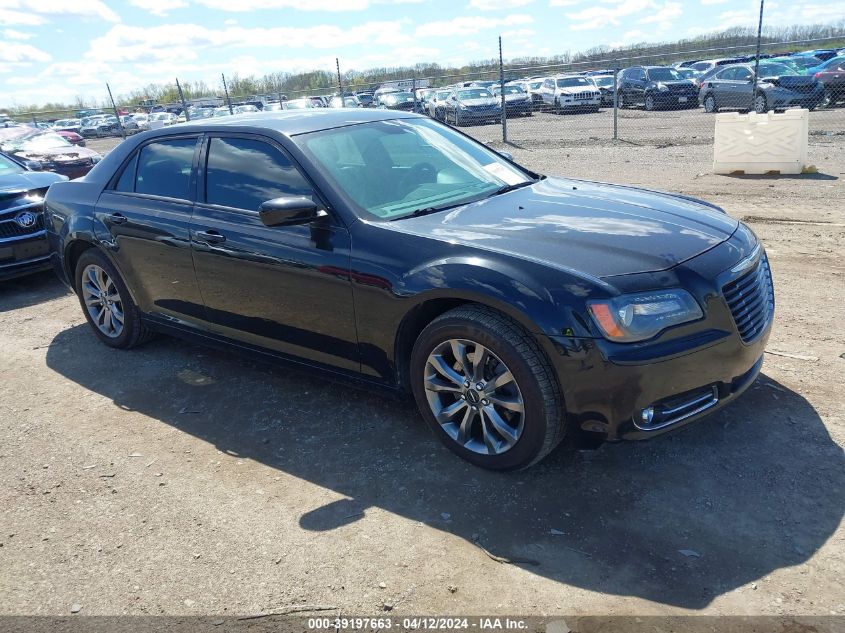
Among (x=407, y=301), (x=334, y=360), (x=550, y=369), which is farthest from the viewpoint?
(x=334, y=360)

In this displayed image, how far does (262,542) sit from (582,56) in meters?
68.4

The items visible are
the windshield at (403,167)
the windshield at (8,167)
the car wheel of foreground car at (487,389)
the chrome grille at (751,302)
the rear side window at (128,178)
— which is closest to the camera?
the car wheel of foreground car at (487,389)

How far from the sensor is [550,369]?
3.08 m

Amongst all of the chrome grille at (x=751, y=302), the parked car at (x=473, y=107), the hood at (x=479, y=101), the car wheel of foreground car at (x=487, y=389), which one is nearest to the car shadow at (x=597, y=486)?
the car wheel of foreground car at (x=487, y=389)

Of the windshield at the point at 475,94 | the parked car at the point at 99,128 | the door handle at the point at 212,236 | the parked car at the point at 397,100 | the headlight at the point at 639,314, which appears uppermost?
the door handle at the point at 212,236

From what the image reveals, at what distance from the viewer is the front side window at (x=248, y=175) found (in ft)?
13.1

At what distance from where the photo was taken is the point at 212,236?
14.0 ft

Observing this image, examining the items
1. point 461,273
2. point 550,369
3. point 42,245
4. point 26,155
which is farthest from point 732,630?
point 26,155

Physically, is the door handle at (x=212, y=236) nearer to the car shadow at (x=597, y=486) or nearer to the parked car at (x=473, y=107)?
the car shadow at (x=597, y=486)

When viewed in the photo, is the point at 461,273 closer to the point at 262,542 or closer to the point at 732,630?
the point at 262,542

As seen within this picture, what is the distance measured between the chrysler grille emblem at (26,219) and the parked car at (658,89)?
22.9 metres

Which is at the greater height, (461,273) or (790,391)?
(461,273)

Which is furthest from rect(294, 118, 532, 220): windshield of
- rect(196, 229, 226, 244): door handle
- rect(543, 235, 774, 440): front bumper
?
rect(543, 235, 774, 440): front bumper

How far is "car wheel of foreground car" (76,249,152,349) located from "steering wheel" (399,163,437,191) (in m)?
2.40
